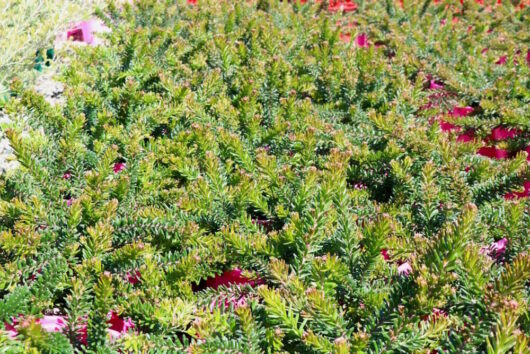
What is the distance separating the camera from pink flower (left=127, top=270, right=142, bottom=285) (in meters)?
1.59

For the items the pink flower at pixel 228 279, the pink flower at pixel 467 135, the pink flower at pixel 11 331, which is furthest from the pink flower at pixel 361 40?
the pink flower at pixel 11 331

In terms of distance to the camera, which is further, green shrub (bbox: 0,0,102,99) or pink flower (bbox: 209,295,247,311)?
green shrub (bbox: 0,0,102,99)

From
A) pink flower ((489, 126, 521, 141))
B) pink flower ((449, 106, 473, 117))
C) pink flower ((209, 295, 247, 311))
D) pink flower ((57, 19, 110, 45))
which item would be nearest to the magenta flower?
pink flower ((209, 295, 247, 311))

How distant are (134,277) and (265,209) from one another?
19.0 inches

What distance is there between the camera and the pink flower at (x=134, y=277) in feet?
5.21

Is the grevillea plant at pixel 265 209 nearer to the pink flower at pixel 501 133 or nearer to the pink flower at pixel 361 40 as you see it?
the pink flower at pixel 501 133

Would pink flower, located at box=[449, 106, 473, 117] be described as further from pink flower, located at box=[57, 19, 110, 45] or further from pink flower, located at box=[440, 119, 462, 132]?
pink flower, located at box=[57, 19, 110, 45]

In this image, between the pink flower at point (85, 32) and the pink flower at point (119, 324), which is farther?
the pink flower at point (85, 32)

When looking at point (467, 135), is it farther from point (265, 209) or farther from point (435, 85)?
point (265, 209)

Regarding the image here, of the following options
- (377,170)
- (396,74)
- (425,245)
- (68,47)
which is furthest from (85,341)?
(68,47)

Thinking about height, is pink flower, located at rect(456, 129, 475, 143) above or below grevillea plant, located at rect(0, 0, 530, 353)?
below

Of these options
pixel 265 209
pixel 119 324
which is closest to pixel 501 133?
pixel 265 209

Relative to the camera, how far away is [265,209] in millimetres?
1829

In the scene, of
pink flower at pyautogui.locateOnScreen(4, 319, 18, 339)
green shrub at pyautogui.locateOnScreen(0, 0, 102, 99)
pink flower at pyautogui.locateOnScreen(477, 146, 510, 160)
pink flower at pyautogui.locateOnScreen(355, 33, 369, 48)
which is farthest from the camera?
pink flower at pyautogui.locateOnScreen(355, 33, 369, 48)
